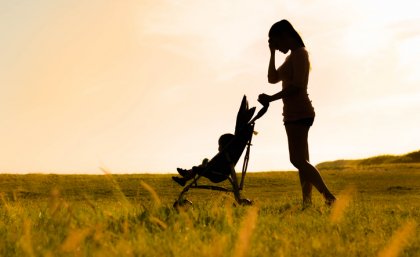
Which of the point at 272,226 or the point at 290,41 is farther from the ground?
the point at 290,41

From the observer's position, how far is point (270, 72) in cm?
789

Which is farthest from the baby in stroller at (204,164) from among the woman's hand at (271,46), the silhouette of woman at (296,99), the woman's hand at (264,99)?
the woman's hand at (271,46)

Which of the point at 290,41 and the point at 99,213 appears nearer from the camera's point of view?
the point at 99,213

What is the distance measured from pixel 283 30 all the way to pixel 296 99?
3.10ft

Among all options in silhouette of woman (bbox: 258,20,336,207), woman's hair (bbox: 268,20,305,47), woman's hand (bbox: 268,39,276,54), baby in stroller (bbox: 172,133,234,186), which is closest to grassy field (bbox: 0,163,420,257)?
silhouette of woman (bbox: 258,20,336,207)

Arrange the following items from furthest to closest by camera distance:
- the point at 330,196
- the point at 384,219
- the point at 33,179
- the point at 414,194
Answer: the point at 33,179
the point at 414,194
the point at 330,196
the point at 384,219

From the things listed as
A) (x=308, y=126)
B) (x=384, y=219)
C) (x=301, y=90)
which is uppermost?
(x=301, y=90)

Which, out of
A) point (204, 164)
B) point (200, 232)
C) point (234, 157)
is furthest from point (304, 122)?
point (200, 232)

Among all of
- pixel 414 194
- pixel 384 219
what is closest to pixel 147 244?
pixel 384 219

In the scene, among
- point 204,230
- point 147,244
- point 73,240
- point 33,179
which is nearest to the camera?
point 73,240

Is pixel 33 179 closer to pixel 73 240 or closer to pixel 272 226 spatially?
pixel 272 226

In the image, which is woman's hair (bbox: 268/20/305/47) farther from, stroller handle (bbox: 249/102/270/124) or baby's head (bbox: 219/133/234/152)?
baby's head (bbox: 219/133/234/152)

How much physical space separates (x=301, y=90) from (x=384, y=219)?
81.1 inches

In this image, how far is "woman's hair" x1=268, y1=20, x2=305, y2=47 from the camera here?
7.68 meters
